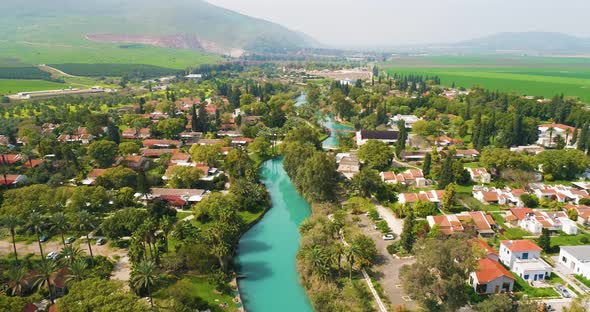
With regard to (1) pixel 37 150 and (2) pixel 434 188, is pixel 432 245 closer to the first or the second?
(2) pixel 434 188

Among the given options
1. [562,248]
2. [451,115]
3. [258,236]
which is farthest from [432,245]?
[451,115]

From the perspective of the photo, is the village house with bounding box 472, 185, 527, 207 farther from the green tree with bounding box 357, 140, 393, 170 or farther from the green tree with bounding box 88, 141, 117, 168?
the green tree with bounding box 88, 141, 117, 168

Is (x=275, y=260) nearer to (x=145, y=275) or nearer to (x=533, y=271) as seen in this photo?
(x=145, y=275)

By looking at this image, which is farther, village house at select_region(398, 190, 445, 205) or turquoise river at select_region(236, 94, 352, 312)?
village house at select_region(398, 190, 445, 205)

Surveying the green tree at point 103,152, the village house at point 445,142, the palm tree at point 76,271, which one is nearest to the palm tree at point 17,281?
the palm tree at point 76,271

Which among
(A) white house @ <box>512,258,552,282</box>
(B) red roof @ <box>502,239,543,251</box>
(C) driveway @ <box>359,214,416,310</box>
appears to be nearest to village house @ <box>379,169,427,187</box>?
(C) driveway @ <box>359,214,416,310</box>

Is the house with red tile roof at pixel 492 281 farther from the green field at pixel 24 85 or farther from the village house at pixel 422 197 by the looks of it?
the green field at pixel 24 85
